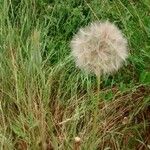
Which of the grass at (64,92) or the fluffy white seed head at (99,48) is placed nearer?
the fluffy white seed head at (99,48)

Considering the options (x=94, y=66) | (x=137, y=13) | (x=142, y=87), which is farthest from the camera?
(x=137, y=13)

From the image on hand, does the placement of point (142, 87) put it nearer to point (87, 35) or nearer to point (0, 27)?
point (87, 35)

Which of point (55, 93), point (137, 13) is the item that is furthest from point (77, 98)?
point (137, 13)

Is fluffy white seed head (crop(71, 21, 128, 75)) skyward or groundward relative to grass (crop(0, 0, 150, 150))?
skyward

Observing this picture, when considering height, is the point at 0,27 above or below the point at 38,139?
above

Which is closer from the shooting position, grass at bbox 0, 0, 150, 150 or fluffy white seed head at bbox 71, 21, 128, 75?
fluffy white seed head at bbox 71, 21, 128, 75
